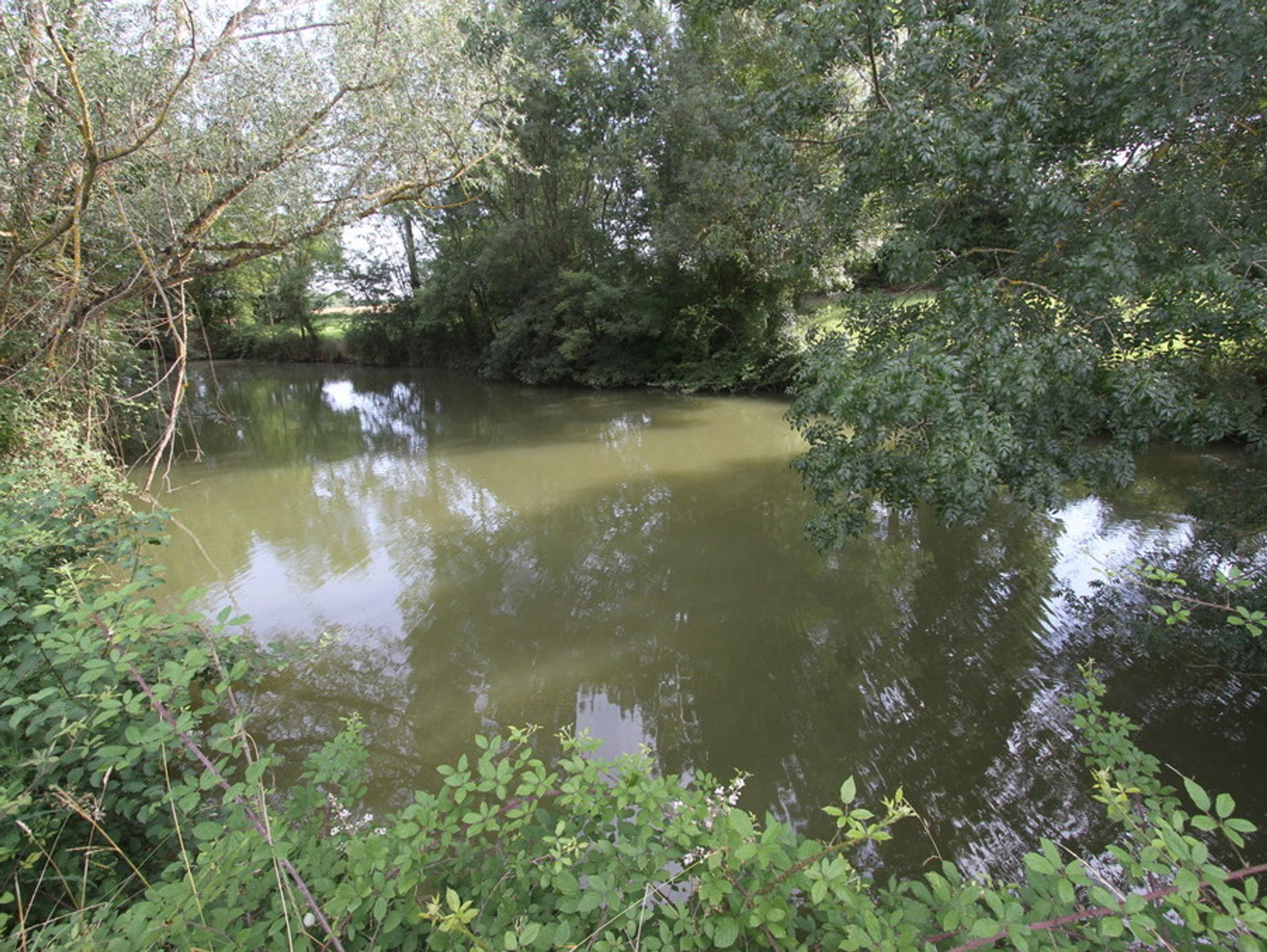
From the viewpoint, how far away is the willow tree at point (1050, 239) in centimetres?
309

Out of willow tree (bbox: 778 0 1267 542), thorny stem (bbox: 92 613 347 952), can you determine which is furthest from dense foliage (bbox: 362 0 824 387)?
thorny stem (bbox: 92 613 347 952)

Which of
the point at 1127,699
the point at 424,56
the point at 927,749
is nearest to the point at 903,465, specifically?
the point at 927,749

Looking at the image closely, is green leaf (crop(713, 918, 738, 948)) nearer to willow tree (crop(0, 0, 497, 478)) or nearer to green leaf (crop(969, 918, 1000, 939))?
green leaf (crop(969, 918, 1000, 939))

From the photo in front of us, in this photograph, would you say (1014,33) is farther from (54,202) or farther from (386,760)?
(54,202)

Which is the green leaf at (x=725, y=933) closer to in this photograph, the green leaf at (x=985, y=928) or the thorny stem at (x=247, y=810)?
the green leaf at (x=985, y=928)

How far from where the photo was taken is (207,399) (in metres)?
17.0

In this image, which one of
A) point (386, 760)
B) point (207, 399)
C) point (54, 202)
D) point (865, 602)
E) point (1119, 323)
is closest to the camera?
point (1119, 323)

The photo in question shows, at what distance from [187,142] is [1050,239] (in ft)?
19.6

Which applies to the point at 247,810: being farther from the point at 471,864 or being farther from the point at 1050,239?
the point at 1050,239

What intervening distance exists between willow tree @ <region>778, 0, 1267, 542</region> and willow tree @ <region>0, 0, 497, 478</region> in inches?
133

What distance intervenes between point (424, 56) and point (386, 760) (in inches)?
228

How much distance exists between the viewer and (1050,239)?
11.8 ft

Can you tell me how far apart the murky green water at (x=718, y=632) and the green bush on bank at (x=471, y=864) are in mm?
1045

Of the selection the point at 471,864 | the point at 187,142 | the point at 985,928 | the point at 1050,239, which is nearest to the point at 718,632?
the point at 471,864
